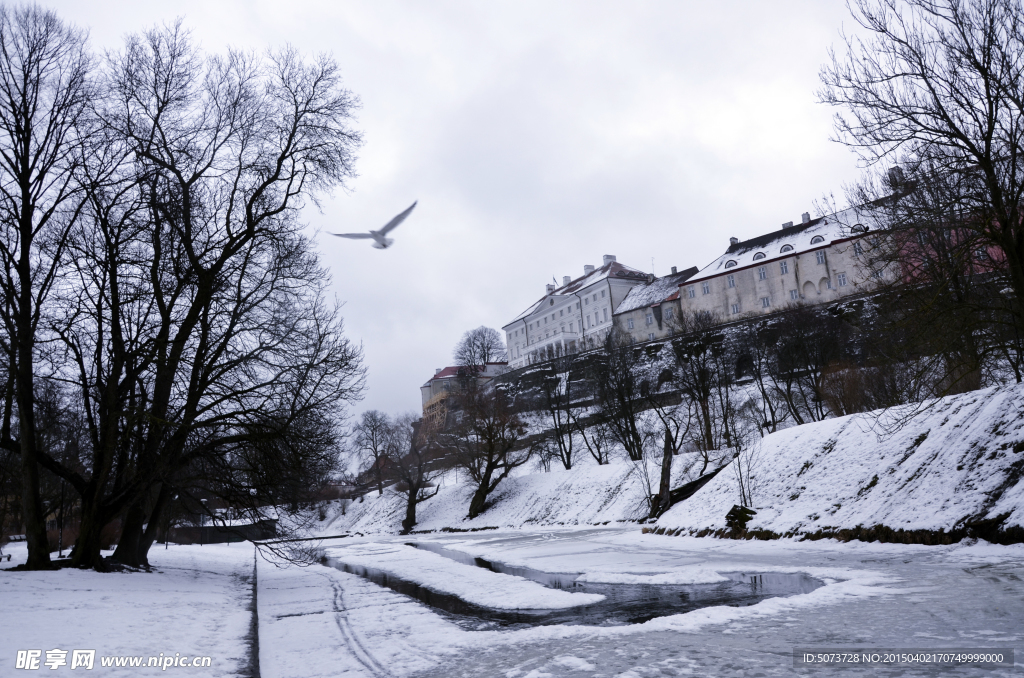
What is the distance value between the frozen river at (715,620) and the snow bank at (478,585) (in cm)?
6

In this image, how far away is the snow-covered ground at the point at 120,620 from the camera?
6.77 m

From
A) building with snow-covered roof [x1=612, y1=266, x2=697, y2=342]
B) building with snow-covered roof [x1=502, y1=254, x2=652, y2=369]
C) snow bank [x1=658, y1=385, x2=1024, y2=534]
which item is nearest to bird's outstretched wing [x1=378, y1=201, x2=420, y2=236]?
snow bank [x1=658, y1=385, x2=1024, y2=534]

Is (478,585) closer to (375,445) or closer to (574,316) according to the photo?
(375,445)

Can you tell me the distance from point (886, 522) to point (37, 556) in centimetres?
1878

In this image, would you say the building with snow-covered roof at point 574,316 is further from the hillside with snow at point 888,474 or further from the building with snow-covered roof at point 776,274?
the hillside with snow at point 888,474

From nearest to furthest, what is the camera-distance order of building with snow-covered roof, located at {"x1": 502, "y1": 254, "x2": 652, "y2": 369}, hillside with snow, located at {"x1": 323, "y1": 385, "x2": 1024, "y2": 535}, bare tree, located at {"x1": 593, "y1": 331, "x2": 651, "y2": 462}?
hillside with snow, located at {"x1": 323, "y1": 385, "x2": 1024, "y2": 535}, bare tree, located at {"x1": 593, "y1": 331, "x2": 651, "y2": 462}, building with snow-covered roof, located at {"x1": 502, "y1": 254, "x2": 652, "y2": 369}

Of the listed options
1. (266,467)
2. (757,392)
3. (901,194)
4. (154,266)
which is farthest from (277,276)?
(757,392)

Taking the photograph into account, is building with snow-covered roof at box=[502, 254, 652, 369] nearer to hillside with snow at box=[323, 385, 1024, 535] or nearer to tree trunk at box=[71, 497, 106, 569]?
hillside with snow at box=[323, 385, 1024, 535]

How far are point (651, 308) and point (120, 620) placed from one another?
82.0m

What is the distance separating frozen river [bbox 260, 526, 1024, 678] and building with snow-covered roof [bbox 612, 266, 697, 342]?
68938 mm

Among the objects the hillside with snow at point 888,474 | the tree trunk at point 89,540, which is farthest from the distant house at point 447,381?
the tree trunk at point 89,540

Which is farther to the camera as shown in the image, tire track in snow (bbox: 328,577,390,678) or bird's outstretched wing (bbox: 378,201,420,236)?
bird's outstretched wing (bbox: 378,201,420,236)

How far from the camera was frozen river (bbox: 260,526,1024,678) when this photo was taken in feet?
21.5

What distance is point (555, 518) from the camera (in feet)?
135
